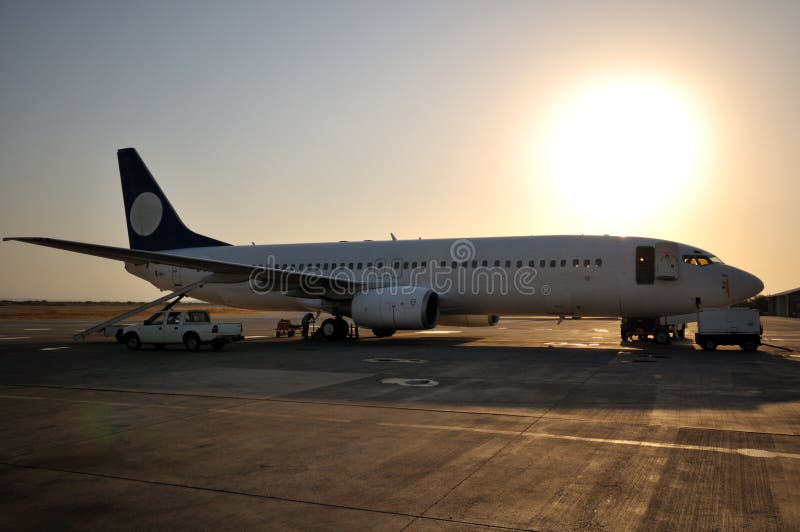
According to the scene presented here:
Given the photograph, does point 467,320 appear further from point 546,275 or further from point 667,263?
point 667,263

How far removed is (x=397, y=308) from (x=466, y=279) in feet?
10.5

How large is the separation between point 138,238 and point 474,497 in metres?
30.6

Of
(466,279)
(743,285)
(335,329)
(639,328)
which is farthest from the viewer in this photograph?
(335,329)

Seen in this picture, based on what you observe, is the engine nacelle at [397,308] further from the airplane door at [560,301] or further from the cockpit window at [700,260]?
the cockpit window at [700,260]

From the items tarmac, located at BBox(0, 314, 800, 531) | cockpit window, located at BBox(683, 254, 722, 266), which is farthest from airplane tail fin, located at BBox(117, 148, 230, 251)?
cockpit window, located at BBox(683, 254, 722, 266)

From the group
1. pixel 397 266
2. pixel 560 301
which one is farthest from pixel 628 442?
pixel 397 266

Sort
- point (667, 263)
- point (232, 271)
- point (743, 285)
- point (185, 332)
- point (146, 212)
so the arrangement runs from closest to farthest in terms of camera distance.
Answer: point (185, 332)
point (743, 285)
point (667, 263)
point (232, 271)
point (146, 212)

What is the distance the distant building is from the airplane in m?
51.9

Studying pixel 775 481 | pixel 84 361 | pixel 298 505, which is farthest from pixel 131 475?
pixel 84 361

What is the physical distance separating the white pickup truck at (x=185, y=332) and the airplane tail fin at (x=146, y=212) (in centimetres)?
1106

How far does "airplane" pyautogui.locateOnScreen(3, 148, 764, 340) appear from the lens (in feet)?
72.3

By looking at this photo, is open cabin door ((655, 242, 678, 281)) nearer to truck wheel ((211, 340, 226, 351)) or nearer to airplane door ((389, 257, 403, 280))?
airplane door ((389, 257, 403, 280))

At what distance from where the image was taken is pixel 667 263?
2202 cm

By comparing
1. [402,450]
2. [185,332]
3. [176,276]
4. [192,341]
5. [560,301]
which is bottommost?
[402,450]
